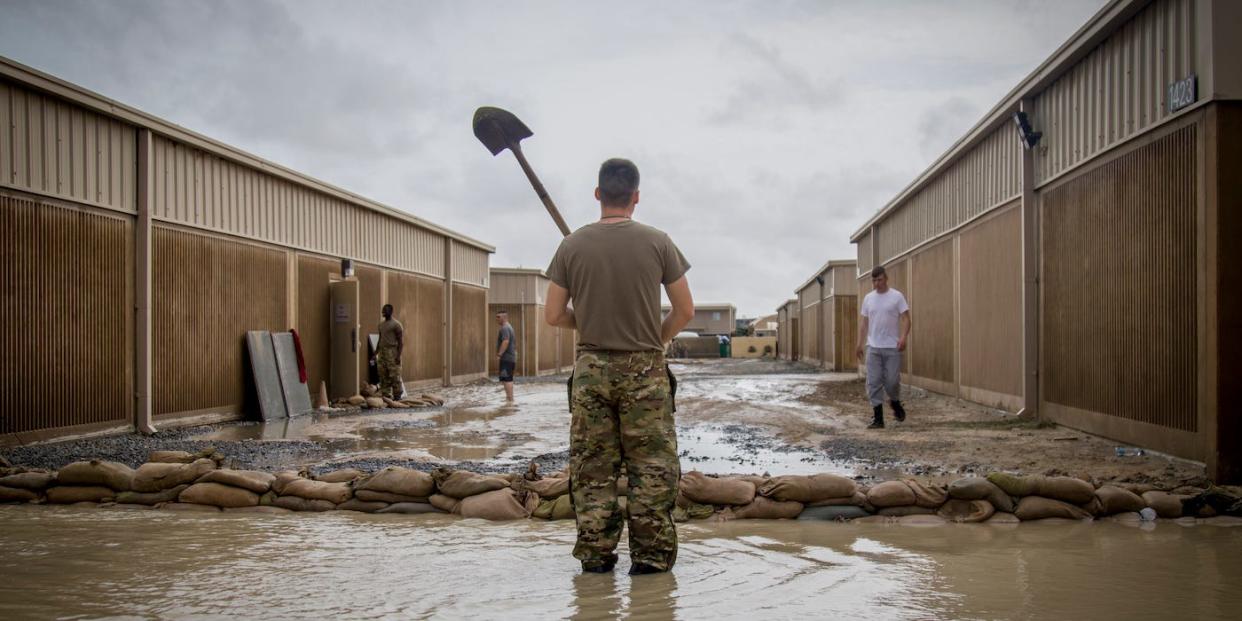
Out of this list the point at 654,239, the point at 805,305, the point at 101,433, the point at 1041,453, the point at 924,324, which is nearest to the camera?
the point at 654,239

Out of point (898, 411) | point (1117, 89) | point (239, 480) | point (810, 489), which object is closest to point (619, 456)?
point (810, 489)

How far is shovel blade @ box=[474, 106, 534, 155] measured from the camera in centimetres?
545

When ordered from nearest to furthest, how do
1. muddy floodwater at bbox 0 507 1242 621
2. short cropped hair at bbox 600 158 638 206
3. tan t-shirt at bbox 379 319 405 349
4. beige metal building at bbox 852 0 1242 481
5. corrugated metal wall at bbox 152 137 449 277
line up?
1. muddy floodwater at bbox 0 507 1242 621
2. short cropped hair at bbox 600 158 638 206
3. beige metal building at bbox 852 0 1242 481
4. corrugated metal wall at bbox 152 137 449 277
5. tan t-shirt at bbox 379 319 405 349

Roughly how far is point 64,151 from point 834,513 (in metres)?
8.86

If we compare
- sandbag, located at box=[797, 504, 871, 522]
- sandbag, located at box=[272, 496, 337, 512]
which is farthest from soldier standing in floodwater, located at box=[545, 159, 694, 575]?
sandbag, located at box=[272, 496, 337, 512]

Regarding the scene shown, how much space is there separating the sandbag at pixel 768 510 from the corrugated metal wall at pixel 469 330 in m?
17.6

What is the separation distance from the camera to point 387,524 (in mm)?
5371

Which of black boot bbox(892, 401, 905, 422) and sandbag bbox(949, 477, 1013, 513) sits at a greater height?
sandbag bbox(949, 477, 1013, 513)

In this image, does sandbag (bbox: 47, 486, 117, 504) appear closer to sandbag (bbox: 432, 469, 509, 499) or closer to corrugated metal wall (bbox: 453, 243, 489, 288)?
sandbag (bbox: 432, 469, 509, 499)

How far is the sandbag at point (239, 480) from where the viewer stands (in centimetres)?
586

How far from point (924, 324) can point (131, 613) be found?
15754mm

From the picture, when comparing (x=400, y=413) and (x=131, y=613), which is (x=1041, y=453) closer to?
(x=131, y=613)

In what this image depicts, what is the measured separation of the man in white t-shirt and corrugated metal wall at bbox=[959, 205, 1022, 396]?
1759 millimetres

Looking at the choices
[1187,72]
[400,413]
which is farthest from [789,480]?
[400,413]
